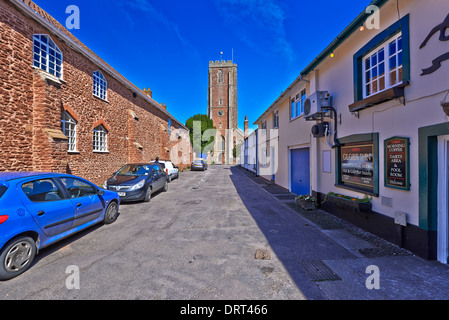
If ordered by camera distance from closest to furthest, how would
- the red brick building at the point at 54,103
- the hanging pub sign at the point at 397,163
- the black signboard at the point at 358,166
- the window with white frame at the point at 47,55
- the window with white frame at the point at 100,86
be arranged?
1. the hanging pub sign at the point at 397,163
2. the black signboard at the point at 358,166
3. the red brick building at the point at 54,103
4. the window with white frame at the point at 47,55
5. the window with white frame at the point at 100,86

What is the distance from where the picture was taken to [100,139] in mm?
11789

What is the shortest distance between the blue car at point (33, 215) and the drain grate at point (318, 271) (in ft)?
15.5

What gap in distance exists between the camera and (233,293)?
2.70m

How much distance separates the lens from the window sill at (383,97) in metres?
4.03

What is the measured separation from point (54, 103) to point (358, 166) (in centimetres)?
1147

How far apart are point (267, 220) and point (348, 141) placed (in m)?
3.42

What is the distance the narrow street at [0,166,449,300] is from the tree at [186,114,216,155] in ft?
123

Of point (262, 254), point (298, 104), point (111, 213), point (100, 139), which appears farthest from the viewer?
point (100, 139)

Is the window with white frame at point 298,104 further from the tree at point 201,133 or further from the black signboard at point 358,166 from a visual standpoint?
the tree at point 201,133

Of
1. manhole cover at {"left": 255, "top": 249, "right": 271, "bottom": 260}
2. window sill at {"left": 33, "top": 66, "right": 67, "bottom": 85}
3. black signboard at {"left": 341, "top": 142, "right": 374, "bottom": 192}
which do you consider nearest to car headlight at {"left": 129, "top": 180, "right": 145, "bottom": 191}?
window sill at {"left": 33, "top": 66, "right": 67, "bottom": 85}

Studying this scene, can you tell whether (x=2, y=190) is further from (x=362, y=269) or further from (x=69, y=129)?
(x=69, y=129)

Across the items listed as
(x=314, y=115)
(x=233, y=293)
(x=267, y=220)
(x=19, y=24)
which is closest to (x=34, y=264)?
(x=233, y=293)

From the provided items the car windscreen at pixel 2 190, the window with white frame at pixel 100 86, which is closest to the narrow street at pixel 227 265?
the car windscreen at pixel 2 190

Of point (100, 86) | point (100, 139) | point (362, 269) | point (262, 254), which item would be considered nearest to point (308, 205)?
point (362, 269)
